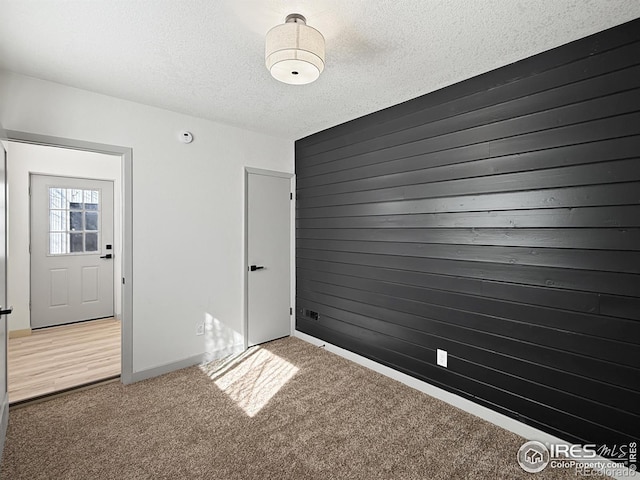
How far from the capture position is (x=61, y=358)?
3.37 m

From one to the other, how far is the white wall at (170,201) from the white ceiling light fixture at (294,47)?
179 cm

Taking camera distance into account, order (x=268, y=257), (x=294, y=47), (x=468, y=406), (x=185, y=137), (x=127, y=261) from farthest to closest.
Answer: (x=268, y=257) < (x=185, y=137) < (x=127, y=261) < (x=468, y=406) < (x=294, y=47)

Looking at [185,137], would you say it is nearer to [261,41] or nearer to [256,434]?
[261,41]

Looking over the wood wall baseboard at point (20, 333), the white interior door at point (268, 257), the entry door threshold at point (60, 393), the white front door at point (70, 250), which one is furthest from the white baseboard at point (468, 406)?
the wood wall baseboard at point (20, 333)

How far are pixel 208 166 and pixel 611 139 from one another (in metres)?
3.25

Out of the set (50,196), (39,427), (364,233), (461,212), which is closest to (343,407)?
(364,233)

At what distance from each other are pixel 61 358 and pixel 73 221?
83.9 inches

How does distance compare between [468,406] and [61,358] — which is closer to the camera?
[468,406]

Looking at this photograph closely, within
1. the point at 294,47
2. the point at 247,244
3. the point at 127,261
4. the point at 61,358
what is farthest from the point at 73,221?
the point at 294,47

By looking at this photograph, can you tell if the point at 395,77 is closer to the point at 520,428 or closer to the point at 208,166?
the point at 208,166

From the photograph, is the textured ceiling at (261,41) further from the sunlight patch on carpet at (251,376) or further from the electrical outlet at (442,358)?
the sunlight patch on carpet at (251,376)

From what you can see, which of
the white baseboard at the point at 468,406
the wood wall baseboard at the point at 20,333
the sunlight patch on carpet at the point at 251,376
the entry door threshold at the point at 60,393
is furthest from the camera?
the wood wall baseboard at the point at 20,333

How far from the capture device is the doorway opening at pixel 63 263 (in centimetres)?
353

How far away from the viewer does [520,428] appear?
2152 mm
